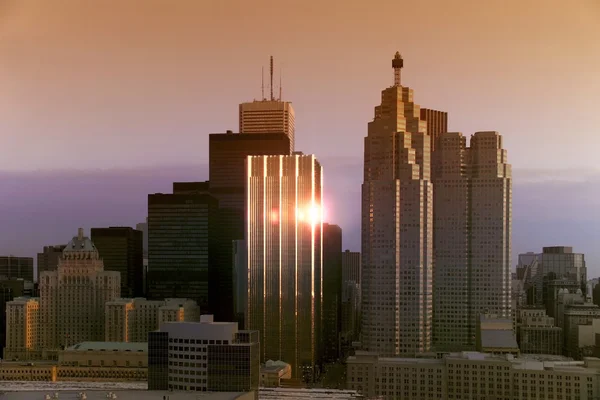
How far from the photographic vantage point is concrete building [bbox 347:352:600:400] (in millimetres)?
29391

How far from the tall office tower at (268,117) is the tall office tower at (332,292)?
5.86 m

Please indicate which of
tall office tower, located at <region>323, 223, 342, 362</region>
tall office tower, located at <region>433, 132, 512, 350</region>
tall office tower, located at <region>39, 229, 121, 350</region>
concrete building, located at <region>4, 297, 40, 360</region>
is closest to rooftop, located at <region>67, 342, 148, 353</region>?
concrete building, located at <region>4, 297, 40, 360</region>

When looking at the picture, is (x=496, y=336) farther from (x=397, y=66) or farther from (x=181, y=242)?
(x=181, y=242)

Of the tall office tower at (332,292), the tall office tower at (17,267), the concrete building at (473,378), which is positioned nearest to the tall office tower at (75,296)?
the tall office tower at (17,267)

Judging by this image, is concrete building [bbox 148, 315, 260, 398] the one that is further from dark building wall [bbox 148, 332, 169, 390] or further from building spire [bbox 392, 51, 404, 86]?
building spire [bbox 392, 51, 404, 86]

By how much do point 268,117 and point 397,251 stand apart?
16.9 m

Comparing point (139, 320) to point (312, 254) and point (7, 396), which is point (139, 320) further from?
point (7, 396)

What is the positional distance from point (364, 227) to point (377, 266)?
1857 millimetres

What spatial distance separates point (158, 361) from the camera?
2261 cm

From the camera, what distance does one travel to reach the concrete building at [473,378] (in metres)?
29.4

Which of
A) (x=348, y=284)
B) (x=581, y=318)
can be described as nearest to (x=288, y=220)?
(x=581, y=318)

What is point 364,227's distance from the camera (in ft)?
121

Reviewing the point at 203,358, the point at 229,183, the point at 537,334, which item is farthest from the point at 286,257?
the point at 203,358

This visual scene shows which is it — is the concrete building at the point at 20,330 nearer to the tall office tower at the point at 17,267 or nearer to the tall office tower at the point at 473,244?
the tall office tower at the point at 17,267
